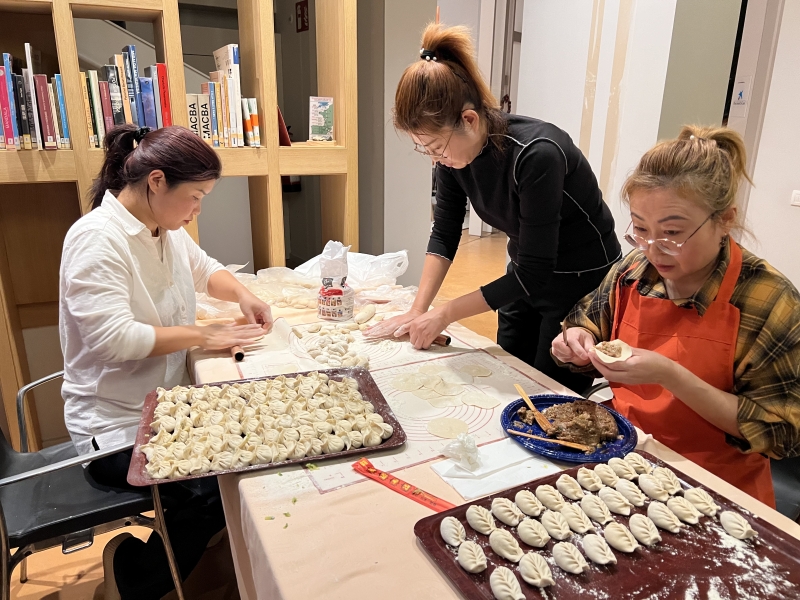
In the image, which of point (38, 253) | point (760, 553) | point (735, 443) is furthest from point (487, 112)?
point (38, 253)

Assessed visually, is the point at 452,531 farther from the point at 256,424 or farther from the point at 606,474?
the point at 256,424

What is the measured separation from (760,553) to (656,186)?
0.68 meters

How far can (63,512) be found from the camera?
136 cm

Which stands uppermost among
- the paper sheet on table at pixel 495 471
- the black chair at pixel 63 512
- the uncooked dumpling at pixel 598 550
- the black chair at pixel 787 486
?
the uncooked dumpling at pixel 598 550

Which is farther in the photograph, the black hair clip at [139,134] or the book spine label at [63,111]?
the book spine label at [63,111]

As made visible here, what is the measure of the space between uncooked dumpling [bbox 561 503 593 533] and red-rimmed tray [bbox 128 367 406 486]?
34 centimetres

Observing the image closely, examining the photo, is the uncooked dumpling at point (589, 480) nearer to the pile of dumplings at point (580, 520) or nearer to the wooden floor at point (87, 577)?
the pile of dumplings at point (580, 520)

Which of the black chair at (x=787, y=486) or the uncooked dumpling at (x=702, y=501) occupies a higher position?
the uncooked dumpling at (x=702, y=501)

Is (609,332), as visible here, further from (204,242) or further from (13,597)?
(204,242)

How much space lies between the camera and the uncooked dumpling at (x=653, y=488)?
Answer: 3.03 feet

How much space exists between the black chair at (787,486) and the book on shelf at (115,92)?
2.32m

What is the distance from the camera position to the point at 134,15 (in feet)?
6.93

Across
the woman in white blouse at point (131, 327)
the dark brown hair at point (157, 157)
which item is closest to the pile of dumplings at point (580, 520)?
the woman in white blouse at point (131, 327)

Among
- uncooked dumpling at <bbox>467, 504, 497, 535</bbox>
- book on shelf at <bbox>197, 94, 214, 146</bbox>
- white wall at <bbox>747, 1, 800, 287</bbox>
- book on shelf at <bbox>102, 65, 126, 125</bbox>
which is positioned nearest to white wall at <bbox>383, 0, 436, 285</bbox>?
book on shelf at <bbox>197, 94, 214, 146</bbox>
